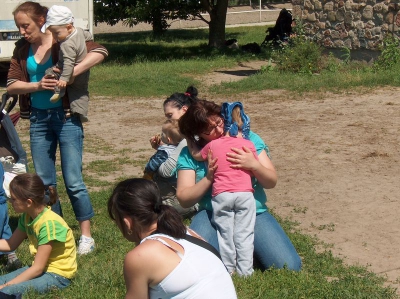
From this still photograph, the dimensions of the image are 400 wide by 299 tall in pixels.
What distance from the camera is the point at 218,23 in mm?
21453

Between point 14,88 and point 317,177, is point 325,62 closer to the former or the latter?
point 317,177

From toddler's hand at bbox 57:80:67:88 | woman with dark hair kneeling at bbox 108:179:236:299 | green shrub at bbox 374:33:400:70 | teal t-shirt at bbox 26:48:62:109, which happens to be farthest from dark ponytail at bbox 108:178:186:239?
green shrub at bbox 374:33:400:70

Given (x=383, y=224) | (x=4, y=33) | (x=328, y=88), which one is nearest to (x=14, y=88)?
(x=383, y=224)

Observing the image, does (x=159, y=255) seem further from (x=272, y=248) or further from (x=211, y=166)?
(x=272, y=248)

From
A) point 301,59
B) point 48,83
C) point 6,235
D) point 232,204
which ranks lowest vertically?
point 6,235

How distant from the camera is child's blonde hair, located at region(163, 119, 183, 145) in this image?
5.56 metres

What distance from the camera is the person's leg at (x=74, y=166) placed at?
17.5ft

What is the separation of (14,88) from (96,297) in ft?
5.85

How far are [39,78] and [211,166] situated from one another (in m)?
1.58

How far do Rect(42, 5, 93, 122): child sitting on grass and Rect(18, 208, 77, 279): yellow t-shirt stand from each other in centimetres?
96

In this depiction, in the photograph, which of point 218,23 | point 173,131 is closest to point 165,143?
point 173,131

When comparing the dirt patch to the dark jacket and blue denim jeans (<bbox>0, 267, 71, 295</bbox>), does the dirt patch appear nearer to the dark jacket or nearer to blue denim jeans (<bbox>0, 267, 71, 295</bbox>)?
blue denim jeans (<bbox>0, 267, 71, 295</bbox>)

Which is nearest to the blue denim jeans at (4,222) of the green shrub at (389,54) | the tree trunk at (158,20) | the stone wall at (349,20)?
the green shrub at (389,54)

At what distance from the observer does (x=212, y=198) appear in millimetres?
4742
